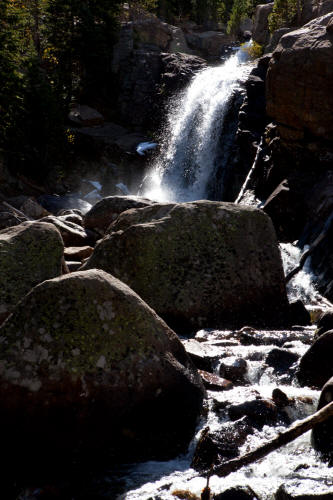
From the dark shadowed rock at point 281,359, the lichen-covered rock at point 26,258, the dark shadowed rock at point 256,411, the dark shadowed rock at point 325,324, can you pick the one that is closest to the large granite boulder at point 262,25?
the lichen-covered rock at point 26,258

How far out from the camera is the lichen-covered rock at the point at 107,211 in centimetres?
1414

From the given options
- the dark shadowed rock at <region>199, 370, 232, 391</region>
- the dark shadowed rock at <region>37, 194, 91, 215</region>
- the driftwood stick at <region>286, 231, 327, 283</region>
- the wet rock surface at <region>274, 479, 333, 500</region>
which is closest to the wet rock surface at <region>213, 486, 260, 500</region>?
the wet rock surface at <region>274, 479, 333, 500</region>

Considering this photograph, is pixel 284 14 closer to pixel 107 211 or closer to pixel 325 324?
pixel 107 211

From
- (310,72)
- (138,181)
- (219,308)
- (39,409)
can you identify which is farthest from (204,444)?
(138,181)

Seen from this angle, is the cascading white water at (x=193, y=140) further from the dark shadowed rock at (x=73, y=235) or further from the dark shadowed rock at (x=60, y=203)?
the dark shadowed rock at (x=73, y=235)

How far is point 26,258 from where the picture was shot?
823 centimetres

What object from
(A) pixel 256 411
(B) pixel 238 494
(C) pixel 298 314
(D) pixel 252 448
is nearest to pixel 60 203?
(C) pixel 298 314

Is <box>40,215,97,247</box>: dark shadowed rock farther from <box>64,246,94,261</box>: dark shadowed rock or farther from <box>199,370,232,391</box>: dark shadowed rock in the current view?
<box>199,370,232,391</box>: dark shadowed rock

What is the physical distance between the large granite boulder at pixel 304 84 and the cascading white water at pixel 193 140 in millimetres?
8548

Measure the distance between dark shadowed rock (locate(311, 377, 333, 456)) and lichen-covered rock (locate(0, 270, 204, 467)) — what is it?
1.24 metres

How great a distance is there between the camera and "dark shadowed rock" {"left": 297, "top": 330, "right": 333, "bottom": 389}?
20.2ft

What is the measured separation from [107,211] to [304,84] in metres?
8.25

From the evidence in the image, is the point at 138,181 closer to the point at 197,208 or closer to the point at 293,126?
the point at 293,126

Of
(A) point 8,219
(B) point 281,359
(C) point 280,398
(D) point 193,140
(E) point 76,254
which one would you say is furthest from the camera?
(D) point 193,140
